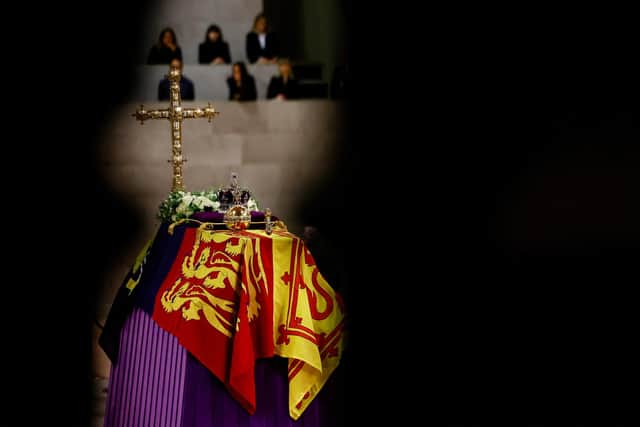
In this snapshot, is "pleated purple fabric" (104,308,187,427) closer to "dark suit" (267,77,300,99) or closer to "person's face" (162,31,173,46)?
"dark suit" (267,77,300,99)

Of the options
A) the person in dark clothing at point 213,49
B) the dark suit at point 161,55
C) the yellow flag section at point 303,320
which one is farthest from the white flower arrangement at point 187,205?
the person in dark clothing at point 213,49

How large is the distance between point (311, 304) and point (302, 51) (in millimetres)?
3976

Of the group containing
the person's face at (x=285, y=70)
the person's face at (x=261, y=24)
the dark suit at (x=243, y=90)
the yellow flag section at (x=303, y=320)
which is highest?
the person's face at (x=261, y=24)

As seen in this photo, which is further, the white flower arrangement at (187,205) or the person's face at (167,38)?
the person's face at (167,38)

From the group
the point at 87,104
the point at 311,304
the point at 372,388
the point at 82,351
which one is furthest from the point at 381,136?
the point at 87,104

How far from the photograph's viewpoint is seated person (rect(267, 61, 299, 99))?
18.1ft

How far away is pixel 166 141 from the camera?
16.7 ft

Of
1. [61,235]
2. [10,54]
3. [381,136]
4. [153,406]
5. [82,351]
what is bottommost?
[82,351]

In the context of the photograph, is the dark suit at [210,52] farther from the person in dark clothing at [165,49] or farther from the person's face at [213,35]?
the person in dark clothing at [165,49]

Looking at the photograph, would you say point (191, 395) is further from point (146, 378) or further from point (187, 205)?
point (187, 205)

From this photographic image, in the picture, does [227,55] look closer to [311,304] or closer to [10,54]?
[10,54]

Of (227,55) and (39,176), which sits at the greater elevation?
(227,55)

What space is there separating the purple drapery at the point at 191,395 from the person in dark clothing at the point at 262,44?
11.6 feet

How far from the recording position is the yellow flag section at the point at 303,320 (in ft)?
7.48
